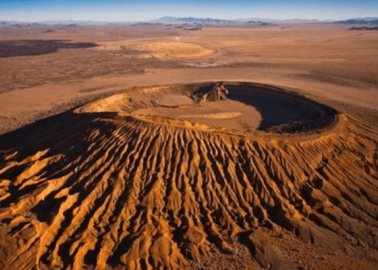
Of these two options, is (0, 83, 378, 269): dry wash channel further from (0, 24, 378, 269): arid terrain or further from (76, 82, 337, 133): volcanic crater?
(76, 82, 337, 133): volcanic crater

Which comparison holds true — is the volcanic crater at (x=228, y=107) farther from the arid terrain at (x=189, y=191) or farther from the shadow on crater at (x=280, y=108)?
the arid terrain at (x=189, y=191)

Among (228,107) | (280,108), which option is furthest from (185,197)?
(280,108)

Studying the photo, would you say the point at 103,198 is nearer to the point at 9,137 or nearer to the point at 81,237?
the point at 81,237

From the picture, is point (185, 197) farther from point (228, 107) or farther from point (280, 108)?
point (280, 108)

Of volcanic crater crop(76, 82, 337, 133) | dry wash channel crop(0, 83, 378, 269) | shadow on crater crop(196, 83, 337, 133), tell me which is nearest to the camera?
dry wash channel crop(0, 83, 378, 269)

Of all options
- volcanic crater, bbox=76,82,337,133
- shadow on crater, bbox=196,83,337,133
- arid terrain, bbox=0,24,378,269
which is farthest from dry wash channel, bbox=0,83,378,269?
volcanic crater, bbox=76,82,337,133

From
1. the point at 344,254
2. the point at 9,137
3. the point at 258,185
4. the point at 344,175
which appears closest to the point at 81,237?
the point at 258,185

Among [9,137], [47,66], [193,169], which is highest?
[193,169]

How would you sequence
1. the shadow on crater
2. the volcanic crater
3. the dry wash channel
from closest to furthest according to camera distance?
the dry wash channel, the shadow on crater, the volcanic crater
